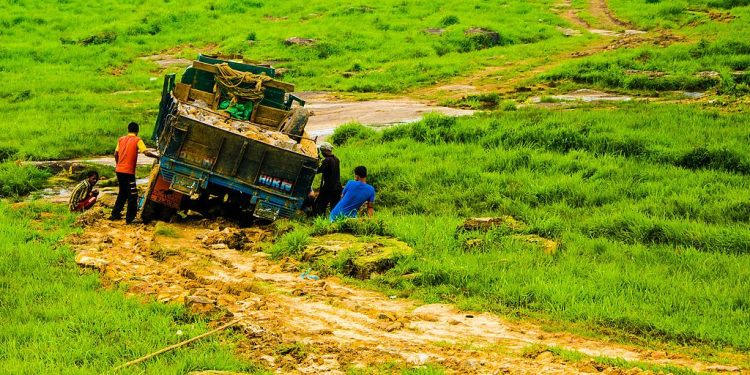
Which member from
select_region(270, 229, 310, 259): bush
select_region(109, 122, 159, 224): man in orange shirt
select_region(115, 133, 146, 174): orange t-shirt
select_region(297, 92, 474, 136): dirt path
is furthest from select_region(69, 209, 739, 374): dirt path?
select_region(297, 92, 474, 136): dirt path

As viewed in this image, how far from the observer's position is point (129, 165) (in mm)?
13078

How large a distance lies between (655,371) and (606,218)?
5.45 m

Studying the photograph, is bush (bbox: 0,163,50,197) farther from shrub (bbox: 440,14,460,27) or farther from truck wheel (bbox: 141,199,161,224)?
shrub (bbox: 440,14,460,27)

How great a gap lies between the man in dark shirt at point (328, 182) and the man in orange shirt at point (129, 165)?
2853 mm

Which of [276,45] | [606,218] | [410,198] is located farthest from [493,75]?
[606,218]

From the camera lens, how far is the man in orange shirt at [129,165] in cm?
1309

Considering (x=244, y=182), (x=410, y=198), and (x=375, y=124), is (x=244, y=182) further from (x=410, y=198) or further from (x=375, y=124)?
(x=375, y=124)

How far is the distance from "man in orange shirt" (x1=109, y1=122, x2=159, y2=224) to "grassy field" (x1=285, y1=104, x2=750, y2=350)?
345cm

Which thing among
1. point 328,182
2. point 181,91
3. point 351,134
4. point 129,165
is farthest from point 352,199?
point 351,134

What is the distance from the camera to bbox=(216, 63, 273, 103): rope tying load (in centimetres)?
1553

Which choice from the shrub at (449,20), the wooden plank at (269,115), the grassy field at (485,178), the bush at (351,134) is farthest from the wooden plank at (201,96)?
the shrub at (449,20)

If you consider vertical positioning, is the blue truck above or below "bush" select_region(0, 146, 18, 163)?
above

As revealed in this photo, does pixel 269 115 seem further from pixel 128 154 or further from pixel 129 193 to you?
pixel 129 193

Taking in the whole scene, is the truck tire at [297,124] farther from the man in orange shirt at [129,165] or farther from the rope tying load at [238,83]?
the man in orange shirt at [129,165]
